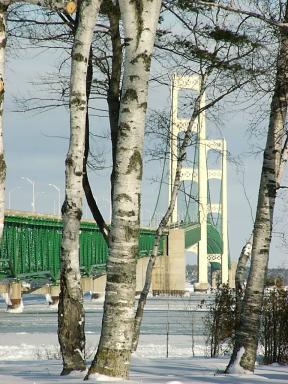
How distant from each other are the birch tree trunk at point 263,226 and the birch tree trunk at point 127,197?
12.6 ft

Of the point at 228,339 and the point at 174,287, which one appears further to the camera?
the point at 174,287

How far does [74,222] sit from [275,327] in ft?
24.3

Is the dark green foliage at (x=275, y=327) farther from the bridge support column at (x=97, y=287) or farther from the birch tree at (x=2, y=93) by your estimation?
the bridge support column at (x=97, y=287)

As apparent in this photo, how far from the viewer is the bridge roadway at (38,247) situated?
6084cm

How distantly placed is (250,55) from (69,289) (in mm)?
5881

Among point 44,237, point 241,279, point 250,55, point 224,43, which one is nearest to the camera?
point 250,55

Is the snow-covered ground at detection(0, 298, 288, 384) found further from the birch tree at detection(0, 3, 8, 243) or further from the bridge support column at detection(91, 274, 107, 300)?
the bridge support column at detection(91, 274, 107, 300)

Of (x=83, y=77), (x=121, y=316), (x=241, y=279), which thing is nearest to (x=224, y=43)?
(x=241, y=279)

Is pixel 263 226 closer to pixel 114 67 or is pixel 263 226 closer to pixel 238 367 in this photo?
pixel 238 367

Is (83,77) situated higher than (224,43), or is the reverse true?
(224,43)

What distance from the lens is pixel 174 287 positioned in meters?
90.4

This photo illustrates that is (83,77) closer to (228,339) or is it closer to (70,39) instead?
(70,39)

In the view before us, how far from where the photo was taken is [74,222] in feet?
35.7

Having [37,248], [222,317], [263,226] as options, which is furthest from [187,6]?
[37,248]
